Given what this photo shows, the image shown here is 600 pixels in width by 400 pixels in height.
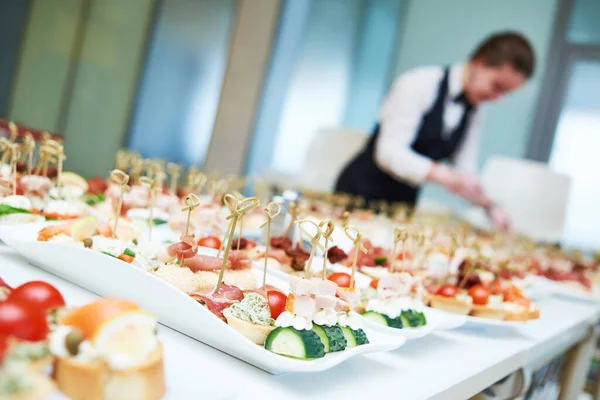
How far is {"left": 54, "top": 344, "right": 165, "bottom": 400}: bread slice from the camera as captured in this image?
2.05 ft

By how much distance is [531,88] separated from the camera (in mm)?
5922

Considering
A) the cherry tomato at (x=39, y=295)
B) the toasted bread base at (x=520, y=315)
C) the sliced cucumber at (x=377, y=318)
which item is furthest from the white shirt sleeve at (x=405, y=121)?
the cherry tomato at (x=39, y=295)

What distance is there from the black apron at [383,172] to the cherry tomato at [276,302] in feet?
9.67

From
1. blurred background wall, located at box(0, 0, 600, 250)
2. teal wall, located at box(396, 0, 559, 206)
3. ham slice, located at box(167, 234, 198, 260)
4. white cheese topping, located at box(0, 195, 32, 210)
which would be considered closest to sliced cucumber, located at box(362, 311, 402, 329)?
ham slice, located at box(167, 234, 198, 260)

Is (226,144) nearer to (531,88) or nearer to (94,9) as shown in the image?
(94,9)

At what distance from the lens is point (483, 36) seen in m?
6.40

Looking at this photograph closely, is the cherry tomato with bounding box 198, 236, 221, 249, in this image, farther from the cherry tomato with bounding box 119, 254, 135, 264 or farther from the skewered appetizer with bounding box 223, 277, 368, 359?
the skewered appetizer with bounding box 223, 277, 368, 359

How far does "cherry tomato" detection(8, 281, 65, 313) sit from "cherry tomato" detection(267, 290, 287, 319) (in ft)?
1.09

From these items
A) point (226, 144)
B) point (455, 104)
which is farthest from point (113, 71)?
point (455, 104)

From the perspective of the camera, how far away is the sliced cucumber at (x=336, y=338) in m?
0.96

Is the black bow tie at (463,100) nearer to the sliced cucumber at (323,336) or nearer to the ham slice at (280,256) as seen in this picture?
the ham slice at (280,256)

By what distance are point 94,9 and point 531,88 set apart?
3973 mm

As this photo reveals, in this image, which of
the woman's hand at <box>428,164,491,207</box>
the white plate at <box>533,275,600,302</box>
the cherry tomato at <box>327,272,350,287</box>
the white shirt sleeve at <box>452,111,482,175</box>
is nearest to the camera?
the cherry tomato at <box>327,272,350,287</box>

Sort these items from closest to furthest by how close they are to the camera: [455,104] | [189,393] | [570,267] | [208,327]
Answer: [189,393], [208,327], [570,267], [455,104]
